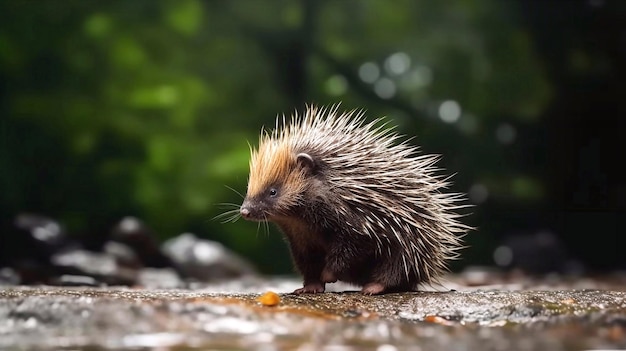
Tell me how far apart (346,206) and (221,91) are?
21.8 ft

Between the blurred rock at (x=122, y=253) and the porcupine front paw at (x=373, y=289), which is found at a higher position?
the blurred rock at (x=122, y=253)

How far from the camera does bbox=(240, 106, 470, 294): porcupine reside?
15.3 ft

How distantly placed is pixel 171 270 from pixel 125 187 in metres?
1.61

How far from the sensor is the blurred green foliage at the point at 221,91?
10820 millimetres

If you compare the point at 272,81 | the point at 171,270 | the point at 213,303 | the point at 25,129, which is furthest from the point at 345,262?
the point at 25,129

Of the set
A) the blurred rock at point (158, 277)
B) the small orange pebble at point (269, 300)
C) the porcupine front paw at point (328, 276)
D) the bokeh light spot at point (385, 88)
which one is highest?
the bokeh light spot at point (385, 88)

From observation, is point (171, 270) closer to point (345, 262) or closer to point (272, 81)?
point (272, 81)

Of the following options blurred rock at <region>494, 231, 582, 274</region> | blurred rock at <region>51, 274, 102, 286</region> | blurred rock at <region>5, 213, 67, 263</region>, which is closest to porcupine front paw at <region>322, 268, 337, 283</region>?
blurred rock at <region>51, 274, 102, 286</region>

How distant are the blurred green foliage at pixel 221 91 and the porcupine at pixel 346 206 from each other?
5893mm

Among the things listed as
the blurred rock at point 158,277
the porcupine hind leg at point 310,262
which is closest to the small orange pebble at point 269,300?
the porcupine hind leg at point 310,262

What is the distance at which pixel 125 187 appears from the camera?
11039mm

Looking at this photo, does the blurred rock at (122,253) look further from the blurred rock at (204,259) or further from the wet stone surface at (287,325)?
the wet stone surface at (287,325)

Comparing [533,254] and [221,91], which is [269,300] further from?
[533,254]

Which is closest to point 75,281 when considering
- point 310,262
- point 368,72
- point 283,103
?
point 310,262
